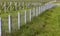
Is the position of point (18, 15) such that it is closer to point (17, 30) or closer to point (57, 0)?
point (17, 30)

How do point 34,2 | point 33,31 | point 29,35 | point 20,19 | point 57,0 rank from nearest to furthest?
point 29,35 < point 33,31 < point 20,19 < point 34,2 < point 57,0

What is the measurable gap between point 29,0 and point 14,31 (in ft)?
30.8

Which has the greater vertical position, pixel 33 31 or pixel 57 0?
pixel 57 0

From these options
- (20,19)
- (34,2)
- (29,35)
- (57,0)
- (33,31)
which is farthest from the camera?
(57,0)

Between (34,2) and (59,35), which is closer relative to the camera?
(59,35)

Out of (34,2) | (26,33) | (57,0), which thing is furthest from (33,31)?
(57,0)

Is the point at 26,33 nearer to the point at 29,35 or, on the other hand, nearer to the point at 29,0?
the point at 29,35

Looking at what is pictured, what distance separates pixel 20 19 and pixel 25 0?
887 centimetres

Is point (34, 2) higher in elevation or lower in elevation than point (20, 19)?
higher

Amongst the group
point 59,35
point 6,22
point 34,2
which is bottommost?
point 59,35

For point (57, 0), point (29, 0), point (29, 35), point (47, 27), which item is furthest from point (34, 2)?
point (29, 35)

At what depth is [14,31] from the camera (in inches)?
149

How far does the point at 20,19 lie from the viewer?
14.0 ft

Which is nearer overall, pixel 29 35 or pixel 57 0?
pixel 29 35
